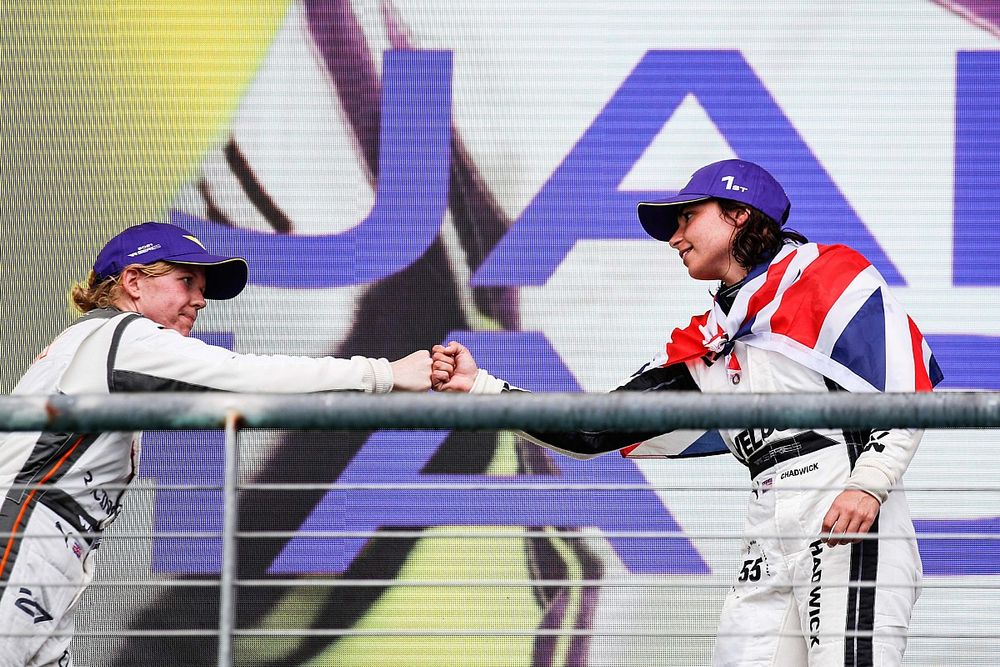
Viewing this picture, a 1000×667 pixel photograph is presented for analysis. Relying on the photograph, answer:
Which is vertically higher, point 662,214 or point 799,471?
point 662,214

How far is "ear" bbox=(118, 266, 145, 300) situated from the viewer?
277 centimetres

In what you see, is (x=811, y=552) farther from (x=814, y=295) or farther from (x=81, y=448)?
(x=81, y=448)

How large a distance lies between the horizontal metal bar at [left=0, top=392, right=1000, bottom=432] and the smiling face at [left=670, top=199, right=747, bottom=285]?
1298 mm

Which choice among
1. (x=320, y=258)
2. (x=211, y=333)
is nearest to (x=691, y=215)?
(x=320, y=258)

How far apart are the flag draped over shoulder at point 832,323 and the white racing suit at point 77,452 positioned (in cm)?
79

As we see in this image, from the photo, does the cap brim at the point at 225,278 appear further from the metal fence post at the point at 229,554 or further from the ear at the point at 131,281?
the metal fence post at the point at 229,554

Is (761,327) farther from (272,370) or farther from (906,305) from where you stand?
(906,305)

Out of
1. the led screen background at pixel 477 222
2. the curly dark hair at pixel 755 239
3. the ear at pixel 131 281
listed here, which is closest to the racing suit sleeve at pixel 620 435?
the curly dark hair at pixel 755 239

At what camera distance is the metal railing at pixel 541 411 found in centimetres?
144

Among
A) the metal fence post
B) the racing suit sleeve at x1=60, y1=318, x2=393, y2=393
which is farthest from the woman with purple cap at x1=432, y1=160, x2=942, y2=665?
the metal fence post

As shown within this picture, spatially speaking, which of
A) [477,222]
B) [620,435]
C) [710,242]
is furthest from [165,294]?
[477,222]

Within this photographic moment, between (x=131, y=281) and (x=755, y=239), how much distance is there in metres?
1.32

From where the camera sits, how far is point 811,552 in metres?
2.42

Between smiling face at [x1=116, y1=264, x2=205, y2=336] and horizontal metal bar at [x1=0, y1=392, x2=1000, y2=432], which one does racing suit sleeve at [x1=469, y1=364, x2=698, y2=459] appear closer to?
smiling face at [x1=116, y1=264, x2=205, y2=336]
